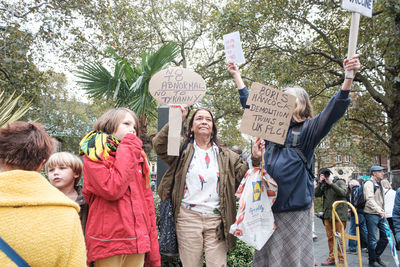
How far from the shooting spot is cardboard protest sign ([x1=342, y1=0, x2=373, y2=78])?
206 cm

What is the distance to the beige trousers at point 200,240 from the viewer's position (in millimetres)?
2551

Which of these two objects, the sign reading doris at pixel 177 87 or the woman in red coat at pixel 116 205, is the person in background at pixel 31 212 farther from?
the sign reading doris at pixel 177 87

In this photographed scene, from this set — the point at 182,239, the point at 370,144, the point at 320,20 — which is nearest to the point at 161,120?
the point at 182,239

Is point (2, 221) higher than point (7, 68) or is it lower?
lower

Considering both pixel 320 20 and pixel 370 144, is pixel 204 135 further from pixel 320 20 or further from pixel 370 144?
pixel 370 144

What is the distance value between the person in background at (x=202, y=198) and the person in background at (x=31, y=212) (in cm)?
146

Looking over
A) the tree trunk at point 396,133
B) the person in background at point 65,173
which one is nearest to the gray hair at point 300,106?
the person in background at point 65,173

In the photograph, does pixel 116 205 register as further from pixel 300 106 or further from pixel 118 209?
pixel 300 106

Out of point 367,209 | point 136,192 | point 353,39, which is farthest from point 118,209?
point 367,209

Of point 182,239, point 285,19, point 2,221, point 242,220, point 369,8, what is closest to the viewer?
point 2,221

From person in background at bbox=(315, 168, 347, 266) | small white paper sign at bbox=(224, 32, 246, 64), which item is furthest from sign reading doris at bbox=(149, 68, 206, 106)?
person in background at bbox=(315, 168, 347, 266)

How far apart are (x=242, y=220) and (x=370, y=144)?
19.6 m

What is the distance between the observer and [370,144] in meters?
19.2

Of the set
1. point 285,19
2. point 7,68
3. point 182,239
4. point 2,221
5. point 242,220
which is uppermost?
point 285,19
